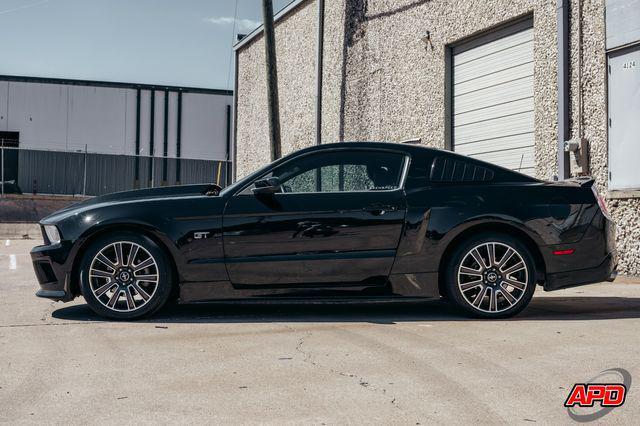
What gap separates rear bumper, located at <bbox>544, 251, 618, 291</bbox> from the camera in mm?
6137

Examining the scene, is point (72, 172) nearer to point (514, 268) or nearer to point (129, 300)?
point (129, 300)

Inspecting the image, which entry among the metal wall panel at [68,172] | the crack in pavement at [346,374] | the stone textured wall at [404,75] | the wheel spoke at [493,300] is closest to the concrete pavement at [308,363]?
the crack in pavement at [346,374]

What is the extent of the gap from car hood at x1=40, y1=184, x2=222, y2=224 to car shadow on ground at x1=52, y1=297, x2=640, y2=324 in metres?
0.87

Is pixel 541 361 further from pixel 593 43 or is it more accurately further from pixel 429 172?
pixel 593 43

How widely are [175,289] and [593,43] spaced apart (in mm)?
6718

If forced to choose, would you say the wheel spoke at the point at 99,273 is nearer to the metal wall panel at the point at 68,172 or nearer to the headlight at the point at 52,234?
the headlight at the point at 52,234

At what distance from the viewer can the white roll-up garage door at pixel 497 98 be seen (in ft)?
37.5

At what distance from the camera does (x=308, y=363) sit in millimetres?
4555

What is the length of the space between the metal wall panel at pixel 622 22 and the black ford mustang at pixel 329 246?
4.09 metres

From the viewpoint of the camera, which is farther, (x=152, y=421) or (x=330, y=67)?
(x=330, y=67)

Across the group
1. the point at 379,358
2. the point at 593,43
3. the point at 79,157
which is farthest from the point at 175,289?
the point at 79,157

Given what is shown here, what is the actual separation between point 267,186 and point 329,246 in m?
0.68

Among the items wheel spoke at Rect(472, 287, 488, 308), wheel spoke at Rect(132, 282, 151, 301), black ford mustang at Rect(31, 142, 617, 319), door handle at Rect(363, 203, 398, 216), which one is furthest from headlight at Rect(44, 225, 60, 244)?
wheel spoke at Rect(472, 287, 488, 308)

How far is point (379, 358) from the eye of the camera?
4.69m
